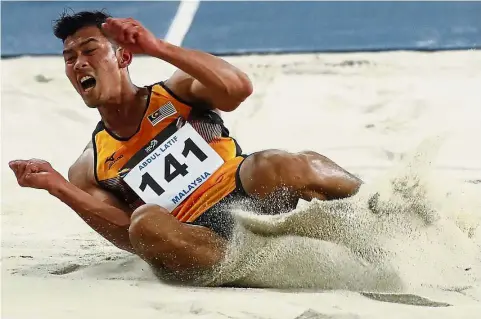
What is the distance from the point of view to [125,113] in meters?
3.20

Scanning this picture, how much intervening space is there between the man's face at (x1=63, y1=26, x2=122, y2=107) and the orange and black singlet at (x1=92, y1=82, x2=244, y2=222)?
0.15 metres

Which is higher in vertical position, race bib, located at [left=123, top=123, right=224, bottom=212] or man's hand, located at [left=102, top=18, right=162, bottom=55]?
man's hand, located at [left=102, top=18, right=162, bottom=55]

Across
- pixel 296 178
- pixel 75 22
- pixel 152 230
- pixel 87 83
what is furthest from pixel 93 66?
pixel 296 178

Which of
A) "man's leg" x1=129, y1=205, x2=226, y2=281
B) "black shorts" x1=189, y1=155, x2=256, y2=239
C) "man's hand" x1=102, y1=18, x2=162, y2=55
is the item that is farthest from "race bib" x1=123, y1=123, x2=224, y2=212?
"man's hand" x1=102, y1=18, x2=162, y2=55

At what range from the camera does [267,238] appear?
292cm

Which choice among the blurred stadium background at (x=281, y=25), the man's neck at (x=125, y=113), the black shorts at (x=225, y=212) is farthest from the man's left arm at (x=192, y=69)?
the blurred stadium background at (x=281, y=25)

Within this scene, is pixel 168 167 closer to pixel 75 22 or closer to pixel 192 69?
pixel 192 69

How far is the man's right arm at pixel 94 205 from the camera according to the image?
3.01 m

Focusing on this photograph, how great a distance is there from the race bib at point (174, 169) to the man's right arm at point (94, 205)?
0.32 feet

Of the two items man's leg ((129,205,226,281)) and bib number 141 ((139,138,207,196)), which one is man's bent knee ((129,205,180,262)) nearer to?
man's leg ((129,205,226,281))

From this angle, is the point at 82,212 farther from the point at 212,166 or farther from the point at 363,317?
the point at 363,317

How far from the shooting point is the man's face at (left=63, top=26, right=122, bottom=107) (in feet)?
10.1

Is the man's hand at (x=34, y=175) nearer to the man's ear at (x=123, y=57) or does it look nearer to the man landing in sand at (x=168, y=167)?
the man landing in sand at (x=168, y=167)

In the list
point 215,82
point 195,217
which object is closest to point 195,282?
point 195,217
